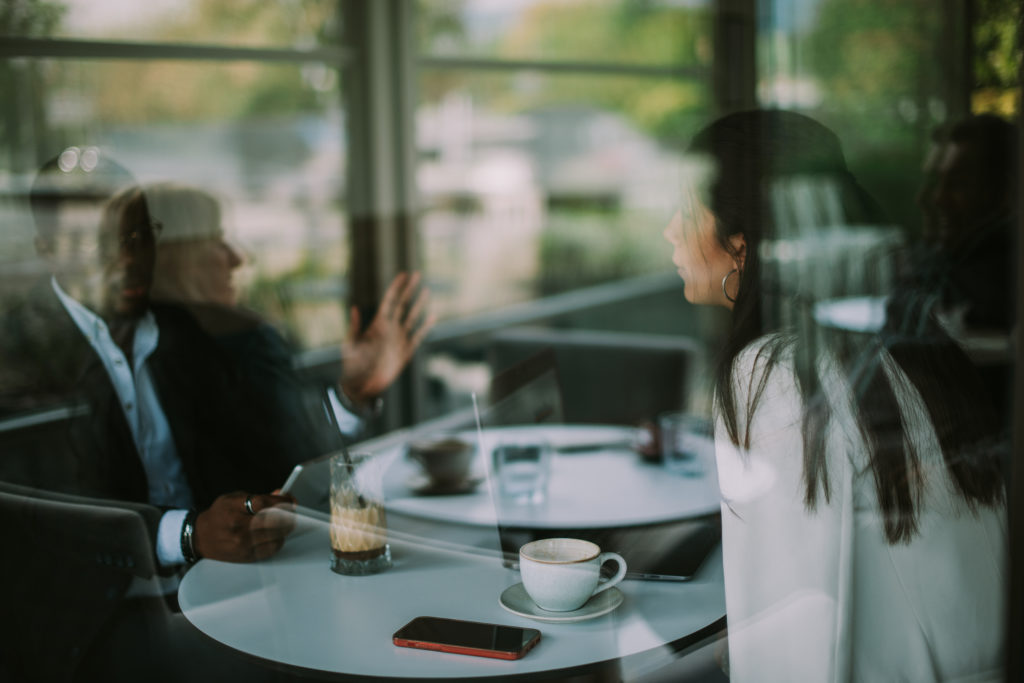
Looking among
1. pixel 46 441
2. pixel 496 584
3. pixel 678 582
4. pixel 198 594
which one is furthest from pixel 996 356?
pixel 46 441

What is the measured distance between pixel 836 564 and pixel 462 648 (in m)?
0.54

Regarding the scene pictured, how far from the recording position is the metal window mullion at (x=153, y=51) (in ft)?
8.53

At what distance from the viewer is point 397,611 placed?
1317mm

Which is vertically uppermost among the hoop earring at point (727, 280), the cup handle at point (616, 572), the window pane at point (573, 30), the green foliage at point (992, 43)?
the window pane at point (573, 30)

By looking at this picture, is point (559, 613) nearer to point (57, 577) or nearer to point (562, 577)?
point (562, 577)

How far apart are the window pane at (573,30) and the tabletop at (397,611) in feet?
10.3

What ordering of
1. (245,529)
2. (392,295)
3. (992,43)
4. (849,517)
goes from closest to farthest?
1. (849,517)
2. (245,529)
3. (992,43)
4. (392,295)

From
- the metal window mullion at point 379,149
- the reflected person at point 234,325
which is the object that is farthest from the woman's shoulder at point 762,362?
the metal window mullion at point 379,149

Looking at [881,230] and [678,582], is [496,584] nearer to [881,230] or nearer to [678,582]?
[678,582]

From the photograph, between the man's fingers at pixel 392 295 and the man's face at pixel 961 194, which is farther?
the man's fingers at pixel 392 295

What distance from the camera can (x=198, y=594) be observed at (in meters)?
1.44

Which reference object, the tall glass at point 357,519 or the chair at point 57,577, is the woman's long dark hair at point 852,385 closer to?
the tall glass at point 357,519

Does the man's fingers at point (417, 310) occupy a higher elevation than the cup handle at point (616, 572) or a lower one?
higher

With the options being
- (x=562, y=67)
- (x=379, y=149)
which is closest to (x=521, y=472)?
(x=379, y=149)
